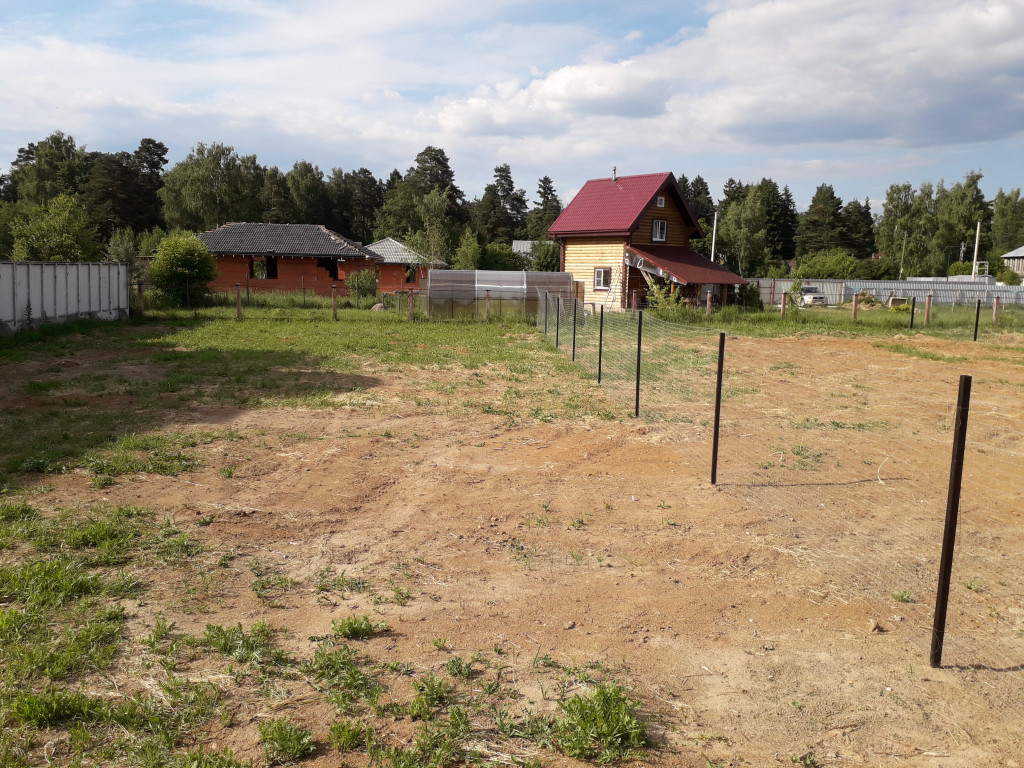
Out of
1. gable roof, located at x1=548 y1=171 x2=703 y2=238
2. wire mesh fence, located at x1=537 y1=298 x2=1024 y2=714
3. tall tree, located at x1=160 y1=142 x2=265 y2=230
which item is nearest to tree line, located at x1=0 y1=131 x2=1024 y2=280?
tall tree, located at x1=160 y1=142 x2=265 y2=230

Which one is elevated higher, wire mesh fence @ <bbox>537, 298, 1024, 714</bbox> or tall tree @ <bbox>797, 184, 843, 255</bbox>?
tall tree @ <bbox>797, 184, 843, 255</bbox>

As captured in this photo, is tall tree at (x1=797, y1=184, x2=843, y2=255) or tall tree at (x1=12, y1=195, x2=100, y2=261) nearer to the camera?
tall tree at (x1=12, y1=195, x2=100, y2=261)

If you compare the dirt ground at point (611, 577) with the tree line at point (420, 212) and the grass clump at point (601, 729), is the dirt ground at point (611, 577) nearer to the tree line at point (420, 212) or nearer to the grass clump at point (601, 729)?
the grass clump at point (601, 729)

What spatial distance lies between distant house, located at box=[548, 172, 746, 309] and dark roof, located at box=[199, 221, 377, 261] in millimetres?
15219

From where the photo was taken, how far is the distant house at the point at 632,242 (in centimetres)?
3625

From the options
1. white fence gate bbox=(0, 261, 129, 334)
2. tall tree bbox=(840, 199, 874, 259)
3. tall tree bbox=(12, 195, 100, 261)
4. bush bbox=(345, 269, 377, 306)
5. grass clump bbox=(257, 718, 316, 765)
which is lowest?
grass clump bbox=(257, 718, 316, 765)

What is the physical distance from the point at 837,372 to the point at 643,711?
1455 centimetres

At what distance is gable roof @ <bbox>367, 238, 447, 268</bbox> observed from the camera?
51.8 metres

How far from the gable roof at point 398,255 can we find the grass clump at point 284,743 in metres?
48.5

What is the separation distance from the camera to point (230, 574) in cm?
535

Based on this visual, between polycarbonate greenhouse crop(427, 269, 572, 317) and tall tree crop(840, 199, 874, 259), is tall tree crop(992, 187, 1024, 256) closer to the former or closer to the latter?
tall tree crop(840, 199, 874, 259)

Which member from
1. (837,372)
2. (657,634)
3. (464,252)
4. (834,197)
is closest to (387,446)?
(657,634)

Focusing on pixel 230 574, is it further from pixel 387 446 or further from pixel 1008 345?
pixel 1008 345

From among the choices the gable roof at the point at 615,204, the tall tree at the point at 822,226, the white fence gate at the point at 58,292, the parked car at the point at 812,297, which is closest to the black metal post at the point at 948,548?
the white fence gate at the point at 58,292
